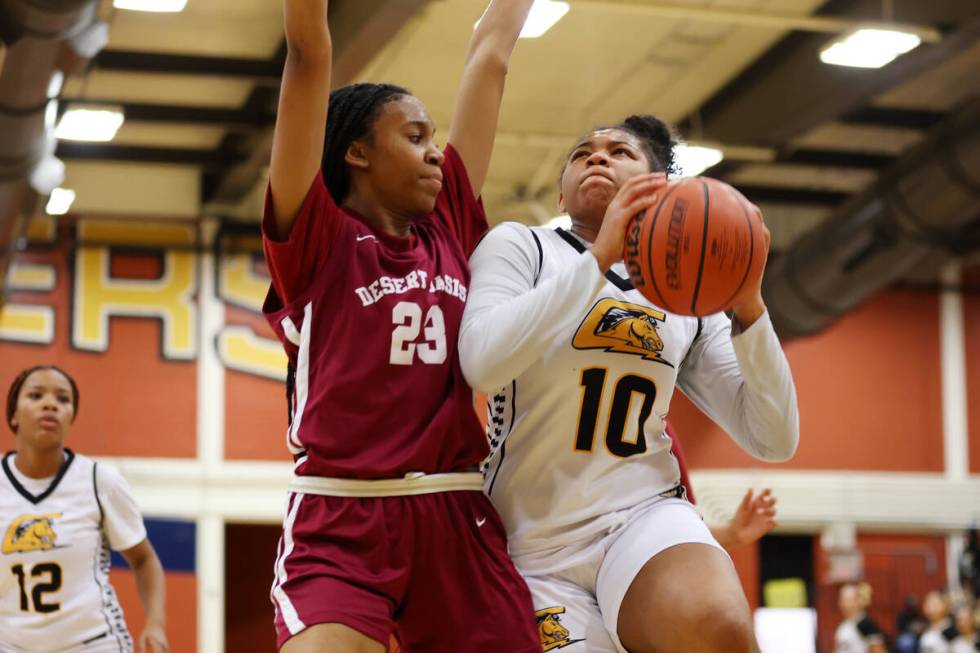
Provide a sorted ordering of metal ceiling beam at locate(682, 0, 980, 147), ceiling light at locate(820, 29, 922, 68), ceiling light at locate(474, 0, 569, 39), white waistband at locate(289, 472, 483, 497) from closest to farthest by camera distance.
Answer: white waistband at locate(289, 472, 483, 497) < ceiling light at locate(474, 0, 569, 39) < ceiling light at locate(820, 29, 922, 68) < metal ceiling beam at locate(682, 0, 980, 147)

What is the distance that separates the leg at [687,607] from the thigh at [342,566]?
55 cm

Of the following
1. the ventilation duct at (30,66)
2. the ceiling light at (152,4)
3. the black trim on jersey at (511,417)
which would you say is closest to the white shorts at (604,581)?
the black trim on jersey at (511,417)

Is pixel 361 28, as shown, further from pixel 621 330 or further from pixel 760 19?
pixel 621 330

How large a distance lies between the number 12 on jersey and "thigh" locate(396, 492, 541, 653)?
0.40 metres

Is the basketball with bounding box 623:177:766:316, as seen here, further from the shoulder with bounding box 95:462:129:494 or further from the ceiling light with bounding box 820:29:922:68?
the ceiling light with bounding box 820:29:922:68

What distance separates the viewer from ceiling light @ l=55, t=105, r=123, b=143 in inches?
480

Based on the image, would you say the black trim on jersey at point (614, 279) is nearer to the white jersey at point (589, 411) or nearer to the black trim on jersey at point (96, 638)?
the white jersey at point (589, 411)

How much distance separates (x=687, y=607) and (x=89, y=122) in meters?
10.3

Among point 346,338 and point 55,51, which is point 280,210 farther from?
point 55,51

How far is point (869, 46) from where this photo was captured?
1033cm

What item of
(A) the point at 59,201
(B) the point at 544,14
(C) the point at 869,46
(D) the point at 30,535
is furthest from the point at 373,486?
(A) the point at 59,201

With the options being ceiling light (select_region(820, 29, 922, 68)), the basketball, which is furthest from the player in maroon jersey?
ceiling light (select_region(820, 29, 922, 68))

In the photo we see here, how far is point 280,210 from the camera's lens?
3.29m

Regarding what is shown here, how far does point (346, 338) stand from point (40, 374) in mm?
3360
